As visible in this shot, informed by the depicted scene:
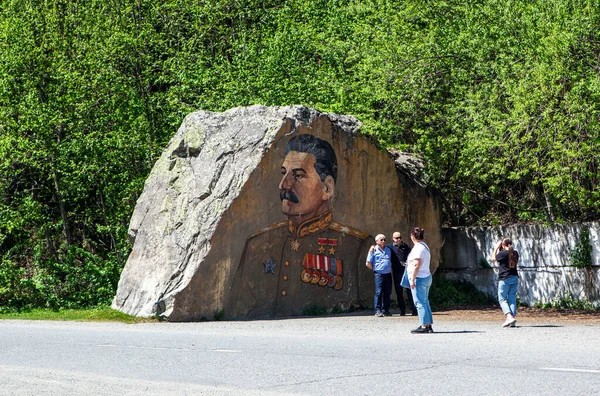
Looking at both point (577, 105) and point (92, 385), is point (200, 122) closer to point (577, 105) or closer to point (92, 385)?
point (577, 105)

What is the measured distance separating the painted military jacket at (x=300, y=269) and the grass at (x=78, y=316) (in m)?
2.27

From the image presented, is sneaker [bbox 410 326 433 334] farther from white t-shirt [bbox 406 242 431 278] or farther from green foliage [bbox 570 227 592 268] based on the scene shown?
green foliage [bbox 570 227 592 268]

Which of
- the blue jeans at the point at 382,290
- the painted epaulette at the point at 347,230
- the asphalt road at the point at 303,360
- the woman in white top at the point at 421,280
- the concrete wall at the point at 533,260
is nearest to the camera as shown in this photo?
the asphalt road at the point at 303,360

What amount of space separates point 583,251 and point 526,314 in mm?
2218

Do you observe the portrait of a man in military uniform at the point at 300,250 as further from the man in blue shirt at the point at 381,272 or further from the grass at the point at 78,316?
the grass at the point at 78,316

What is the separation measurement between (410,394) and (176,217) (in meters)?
12.0

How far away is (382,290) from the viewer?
1938cm

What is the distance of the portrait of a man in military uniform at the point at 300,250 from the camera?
1920cm

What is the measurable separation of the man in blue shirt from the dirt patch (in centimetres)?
140

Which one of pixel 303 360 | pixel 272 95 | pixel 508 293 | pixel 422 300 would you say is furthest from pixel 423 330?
pixel 272 95

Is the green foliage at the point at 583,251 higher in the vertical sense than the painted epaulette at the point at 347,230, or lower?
lower

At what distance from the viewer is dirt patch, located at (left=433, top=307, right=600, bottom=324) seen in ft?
61.5

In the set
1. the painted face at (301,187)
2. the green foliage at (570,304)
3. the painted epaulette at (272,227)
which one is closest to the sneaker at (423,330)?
the painted epaulette at (272,227)

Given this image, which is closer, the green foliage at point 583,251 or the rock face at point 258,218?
the rock face at point 258,218
